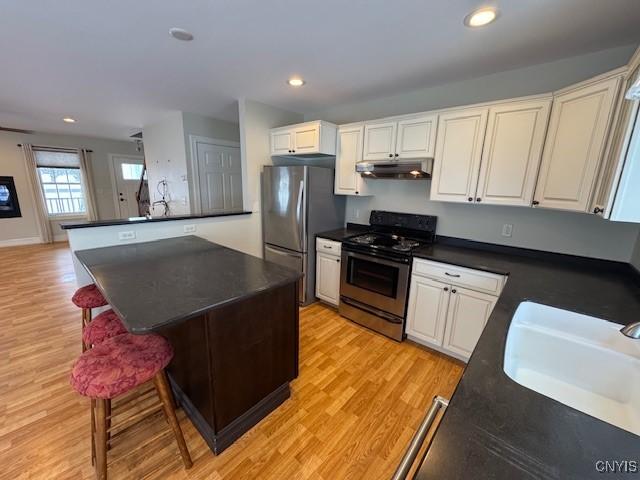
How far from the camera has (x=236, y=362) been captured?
1.45 m

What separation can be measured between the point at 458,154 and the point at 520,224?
0.81 m

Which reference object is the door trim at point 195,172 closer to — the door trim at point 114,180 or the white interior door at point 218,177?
the white interior door at point 218,177

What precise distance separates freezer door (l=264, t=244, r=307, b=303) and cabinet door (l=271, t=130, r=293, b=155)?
1.19 meters

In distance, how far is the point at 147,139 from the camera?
4660mm

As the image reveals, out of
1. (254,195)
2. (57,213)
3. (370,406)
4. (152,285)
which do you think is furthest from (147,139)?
(370,406)

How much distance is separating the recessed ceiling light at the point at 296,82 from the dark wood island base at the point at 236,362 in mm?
1986

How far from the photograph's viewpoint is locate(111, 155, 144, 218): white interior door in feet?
21.4

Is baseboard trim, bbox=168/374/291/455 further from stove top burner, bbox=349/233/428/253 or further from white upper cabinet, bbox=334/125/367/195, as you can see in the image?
white upper cabinet, bbox=334/125/367/195

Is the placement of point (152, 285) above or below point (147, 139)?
below

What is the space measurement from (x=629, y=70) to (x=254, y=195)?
3109 millimetres

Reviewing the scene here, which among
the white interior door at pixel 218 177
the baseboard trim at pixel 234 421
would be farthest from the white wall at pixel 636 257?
the white interior door at pixel 218 177

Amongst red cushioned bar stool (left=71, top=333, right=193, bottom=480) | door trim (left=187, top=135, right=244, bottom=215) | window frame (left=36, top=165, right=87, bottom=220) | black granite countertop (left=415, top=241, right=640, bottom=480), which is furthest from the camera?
window frame (left=36, top=165, right=87, bottom=220)

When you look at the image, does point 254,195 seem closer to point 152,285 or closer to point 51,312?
Result: point 152,285

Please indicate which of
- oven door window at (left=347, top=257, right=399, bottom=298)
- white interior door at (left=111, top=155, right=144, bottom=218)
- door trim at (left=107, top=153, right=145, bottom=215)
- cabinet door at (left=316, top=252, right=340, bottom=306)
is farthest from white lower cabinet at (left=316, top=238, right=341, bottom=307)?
door trim at (left=107, top=153, right=145, bottom=215)
